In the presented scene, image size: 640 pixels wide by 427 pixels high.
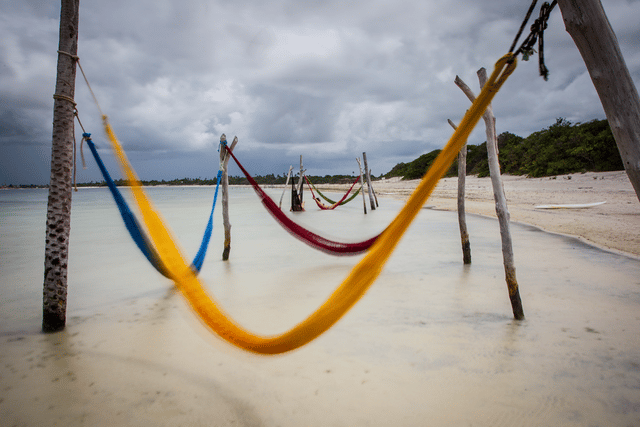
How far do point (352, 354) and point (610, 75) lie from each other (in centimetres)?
183

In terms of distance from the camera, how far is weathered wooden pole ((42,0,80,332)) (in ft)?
7.14

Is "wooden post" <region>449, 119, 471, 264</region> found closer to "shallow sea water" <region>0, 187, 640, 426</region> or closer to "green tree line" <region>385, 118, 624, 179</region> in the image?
"shallow sea water" <region>0, 187, 640, 426</region>

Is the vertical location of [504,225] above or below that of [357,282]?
above

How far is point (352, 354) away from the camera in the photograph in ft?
6.46

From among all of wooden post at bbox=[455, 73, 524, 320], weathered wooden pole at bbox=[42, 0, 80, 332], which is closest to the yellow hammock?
wooden post at bbox=[455, 73, 524, 320]

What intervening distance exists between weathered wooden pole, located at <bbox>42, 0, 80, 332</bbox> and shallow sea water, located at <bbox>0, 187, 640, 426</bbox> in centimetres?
41

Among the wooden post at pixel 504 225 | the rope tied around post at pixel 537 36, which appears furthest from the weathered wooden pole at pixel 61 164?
the wooden post at pixel 504 225

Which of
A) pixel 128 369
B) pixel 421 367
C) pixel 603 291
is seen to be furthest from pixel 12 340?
pixel 603 291

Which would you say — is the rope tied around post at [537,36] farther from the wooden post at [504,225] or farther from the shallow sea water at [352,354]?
the shallow sea water at [352,354]

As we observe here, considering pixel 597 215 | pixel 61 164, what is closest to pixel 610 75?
pixel 61 164

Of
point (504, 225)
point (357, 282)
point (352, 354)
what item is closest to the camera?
point (357, 282)

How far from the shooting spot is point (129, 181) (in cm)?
223

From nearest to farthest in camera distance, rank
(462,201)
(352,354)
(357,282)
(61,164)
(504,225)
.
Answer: (357,282)
(352,354)
(61,164)
(504,225)
(462,201)

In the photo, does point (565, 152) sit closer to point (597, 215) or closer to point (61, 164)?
point (597, 215)
